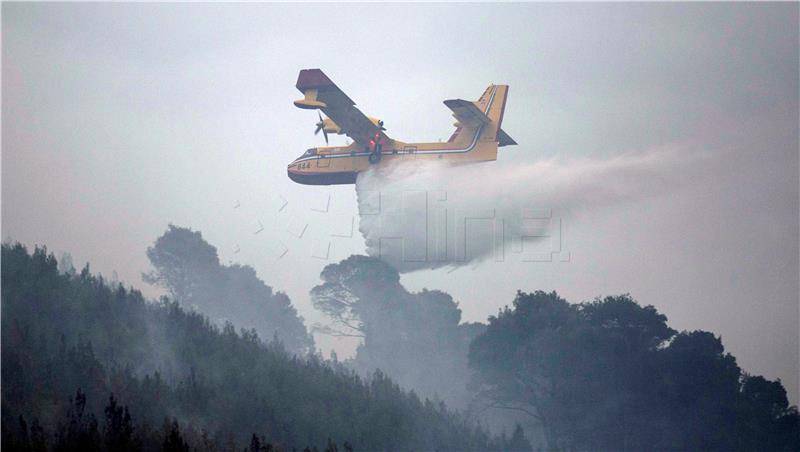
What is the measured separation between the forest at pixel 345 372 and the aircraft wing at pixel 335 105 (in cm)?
1169

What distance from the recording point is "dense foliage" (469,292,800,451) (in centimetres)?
5778

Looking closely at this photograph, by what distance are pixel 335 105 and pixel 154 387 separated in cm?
2397

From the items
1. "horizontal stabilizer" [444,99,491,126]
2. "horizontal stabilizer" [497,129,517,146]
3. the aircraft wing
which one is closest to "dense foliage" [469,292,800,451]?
"horizontal stabilizer" [497,129,517,146]

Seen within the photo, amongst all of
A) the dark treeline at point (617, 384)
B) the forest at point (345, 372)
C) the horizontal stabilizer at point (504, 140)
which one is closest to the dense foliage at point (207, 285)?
the forest at point (345, 372)

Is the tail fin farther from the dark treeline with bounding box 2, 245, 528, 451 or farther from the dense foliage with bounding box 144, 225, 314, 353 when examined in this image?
the dense foliage with bounding box 144, 225, 314, 353

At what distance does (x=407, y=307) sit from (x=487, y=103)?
28.8 m

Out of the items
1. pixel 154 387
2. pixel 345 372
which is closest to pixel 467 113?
pixel 345 372

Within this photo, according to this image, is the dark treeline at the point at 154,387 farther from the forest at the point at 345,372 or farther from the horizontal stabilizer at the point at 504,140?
the horizontal stabilizer at the point at 504,140

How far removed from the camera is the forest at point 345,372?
3338 centimetres

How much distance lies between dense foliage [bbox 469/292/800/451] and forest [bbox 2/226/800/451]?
83 millimetres

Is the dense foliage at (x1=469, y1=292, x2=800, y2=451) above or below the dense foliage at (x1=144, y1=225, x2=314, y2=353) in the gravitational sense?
below

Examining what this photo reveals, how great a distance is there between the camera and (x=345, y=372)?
205 feet

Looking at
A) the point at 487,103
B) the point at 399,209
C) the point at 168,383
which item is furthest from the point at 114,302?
the point at 487,103

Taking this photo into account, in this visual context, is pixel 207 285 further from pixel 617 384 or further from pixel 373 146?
pixel 617 384
